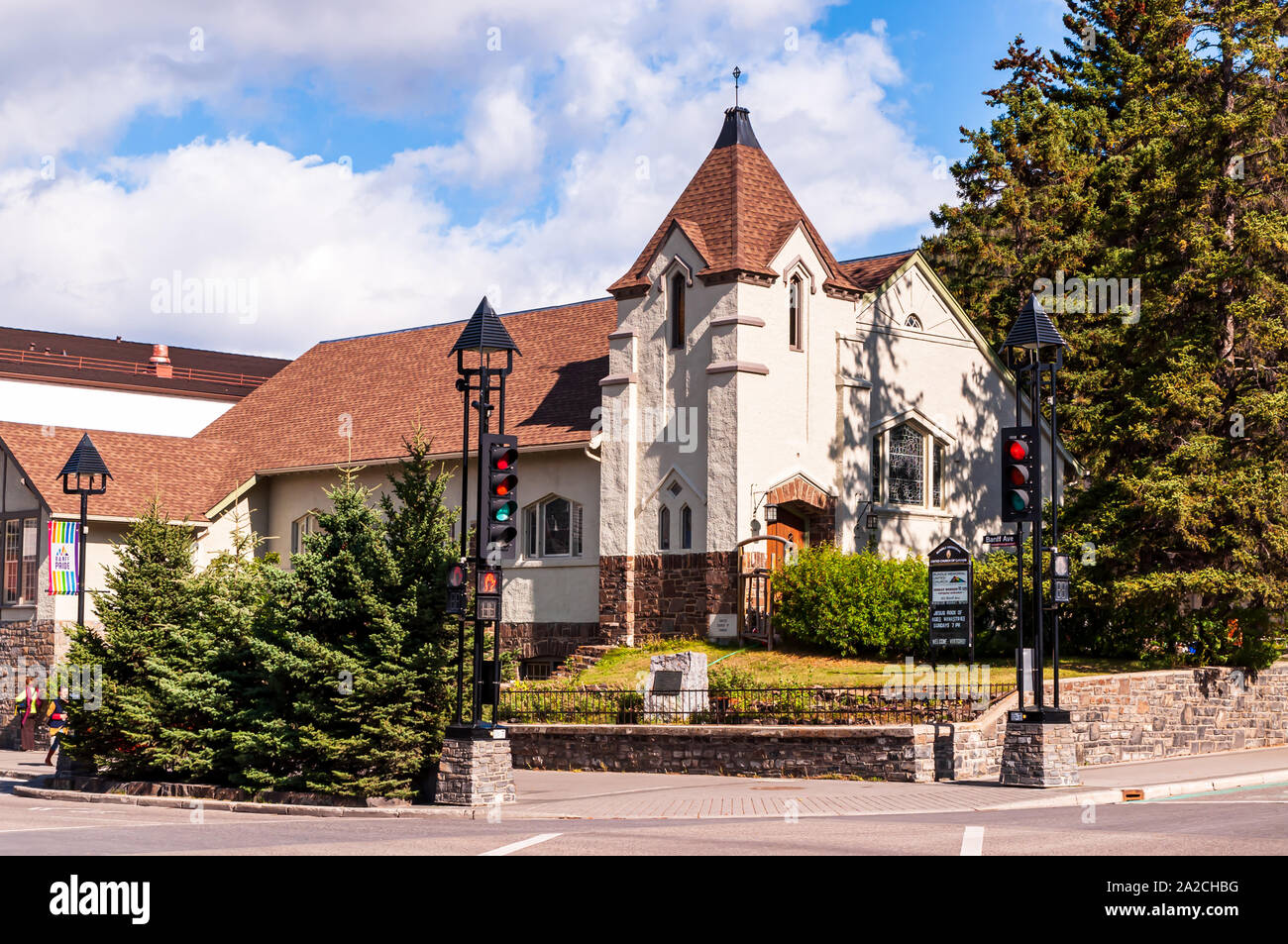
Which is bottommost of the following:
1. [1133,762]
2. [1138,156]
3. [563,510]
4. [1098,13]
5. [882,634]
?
[1133,762]

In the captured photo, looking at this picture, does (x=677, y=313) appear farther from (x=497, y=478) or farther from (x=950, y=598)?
(x=497, y=478)

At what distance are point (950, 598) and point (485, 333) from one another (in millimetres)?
9760

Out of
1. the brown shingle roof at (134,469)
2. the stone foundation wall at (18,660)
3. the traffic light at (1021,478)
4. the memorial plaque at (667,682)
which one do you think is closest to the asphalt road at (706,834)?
the traffic light at (1021,478)

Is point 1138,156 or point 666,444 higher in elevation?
point 1138,156

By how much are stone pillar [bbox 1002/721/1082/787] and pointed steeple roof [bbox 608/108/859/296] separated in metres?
14.3

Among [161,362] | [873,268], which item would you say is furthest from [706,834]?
[161,362]

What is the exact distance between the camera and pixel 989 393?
38469 millimetres

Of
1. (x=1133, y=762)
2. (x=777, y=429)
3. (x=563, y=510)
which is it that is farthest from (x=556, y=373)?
(x=1133, y=762)

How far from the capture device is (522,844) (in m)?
14.4

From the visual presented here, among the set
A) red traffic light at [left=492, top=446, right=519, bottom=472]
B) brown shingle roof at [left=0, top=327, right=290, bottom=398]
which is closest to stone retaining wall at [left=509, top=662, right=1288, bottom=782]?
red traffic light at [left=492, top=446, right=519, bottom=472]

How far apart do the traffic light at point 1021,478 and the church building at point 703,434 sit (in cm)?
1131

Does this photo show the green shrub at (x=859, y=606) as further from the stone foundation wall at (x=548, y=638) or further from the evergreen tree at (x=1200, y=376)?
the stone foundation wall at (x=548, y=638)

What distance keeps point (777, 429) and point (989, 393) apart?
8352mm

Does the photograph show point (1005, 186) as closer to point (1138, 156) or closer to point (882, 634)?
point (1138, 156)
